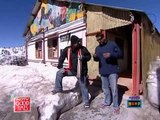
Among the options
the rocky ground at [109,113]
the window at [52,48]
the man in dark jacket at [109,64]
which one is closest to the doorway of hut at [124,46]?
the rocky ground at [109,113]

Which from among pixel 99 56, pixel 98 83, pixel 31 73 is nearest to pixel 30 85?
pixel 31 73

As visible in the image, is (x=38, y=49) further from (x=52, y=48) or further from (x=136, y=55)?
(x=136, y=55)

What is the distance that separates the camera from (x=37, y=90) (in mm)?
8242

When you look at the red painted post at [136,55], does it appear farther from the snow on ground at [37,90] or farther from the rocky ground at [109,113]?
the snow on ground at [37,90]

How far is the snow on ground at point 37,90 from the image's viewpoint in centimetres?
675

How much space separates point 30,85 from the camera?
882 centimetres

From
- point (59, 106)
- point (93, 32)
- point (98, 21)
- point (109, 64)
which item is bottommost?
point (59, 106)

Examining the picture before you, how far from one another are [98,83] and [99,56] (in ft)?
10.1

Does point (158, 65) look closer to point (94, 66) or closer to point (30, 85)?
point (94, 66)

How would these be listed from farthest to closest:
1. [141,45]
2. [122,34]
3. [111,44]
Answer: [122,34] < [141,45] < [111,44]

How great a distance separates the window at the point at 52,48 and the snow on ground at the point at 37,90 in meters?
3.28

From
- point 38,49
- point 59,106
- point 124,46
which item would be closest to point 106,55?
point 59,106

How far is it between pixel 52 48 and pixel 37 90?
22.2 feet

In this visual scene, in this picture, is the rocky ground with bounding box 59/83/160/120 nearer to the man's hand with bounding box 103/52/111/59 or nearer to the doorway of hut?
the man's hand with bounding box 103/52/111/59
